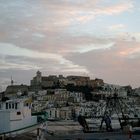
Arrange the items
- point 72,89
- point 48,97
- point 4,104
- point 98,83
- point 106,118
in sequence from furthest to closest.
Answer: point 98,83 < point 72,89 < point 48,97 < point 106,118 < point 4,104

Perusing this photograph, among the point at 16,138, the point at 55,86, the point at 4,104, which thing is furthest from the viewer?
the point at 55,86

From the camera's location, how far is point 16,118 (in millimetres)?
42906

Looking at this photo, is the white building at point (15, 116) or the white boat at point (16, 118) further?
the white building at point (15, 116)

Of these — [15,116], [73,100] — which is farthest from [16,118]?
[73,100]

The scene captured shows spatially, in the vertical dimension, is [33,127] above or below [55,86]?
below

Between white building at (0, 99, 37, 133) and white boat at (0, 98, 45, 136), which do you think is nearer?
white boat at (0, 98, 45, 136)

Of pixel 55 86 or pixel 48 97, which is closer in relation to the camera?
pixel 48 97

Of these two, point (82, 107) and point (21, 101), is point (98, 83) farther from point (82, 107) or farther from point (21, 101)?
point (21, 101)

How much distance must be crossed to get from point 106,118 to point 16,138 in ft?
39.7

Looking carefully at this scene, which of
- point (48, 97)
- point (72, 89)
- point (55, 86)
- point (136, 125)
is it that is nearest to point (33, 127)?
point (136, 125)

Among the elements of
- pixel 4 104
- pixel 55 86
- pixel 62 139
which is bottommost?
pixel 62 139

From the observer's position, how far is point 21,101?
4459cm

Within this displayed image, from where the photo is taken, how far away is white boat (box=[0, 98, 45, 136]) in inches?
1636

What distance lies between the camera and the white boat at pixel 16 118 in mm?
41562
